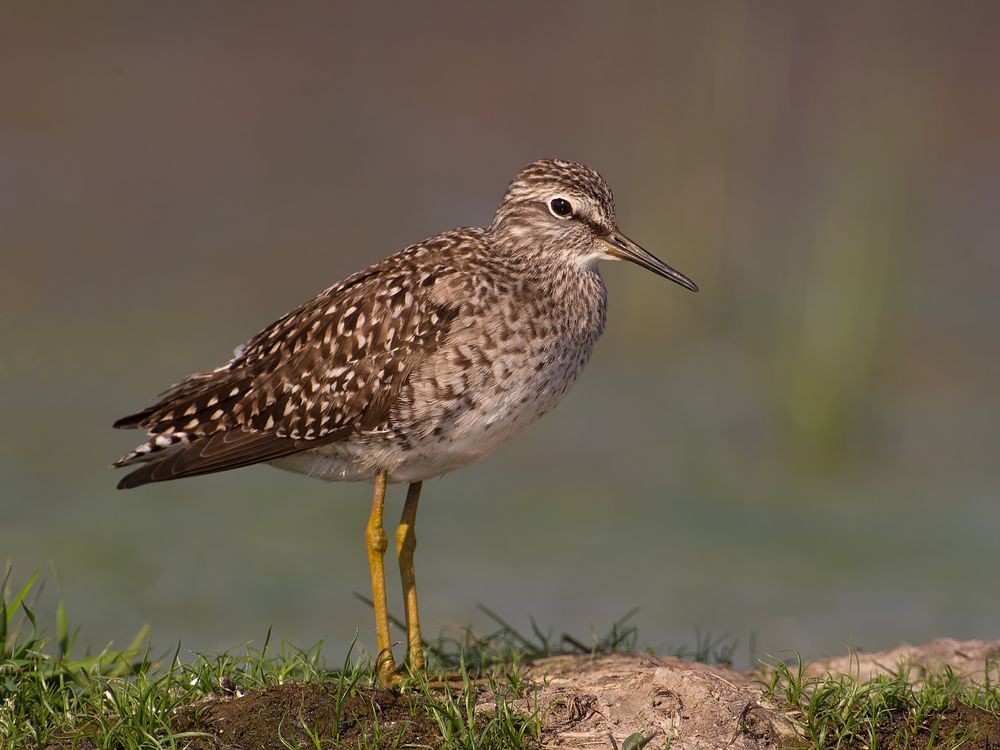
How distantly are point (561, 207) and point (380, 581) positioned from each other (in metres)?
2.10

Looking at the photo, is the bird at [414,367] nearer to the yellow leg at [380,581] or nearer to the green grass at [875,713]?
the yellow leg at [380,581]

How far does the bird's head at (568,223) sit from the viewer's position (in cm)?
766

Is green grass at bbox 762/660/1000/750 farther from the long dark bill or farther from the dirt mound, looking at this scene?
the long dark bill

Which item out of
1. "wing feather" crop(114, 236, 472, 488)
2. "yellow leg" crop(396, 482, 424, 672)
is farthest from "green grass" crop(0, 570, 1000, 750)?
"wing feather" crop(114, 236, 472, 488)

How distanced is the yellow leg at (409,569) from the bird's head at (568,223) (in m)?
1.38

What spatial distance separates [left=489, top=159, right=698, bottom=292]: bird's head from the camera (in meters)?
7.66

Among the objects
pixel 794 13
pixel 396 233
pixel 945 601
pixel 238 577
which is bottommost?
pixel 238 577

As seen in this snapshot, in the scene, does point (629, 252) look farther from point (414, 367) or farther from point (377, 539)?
point (377, 539)

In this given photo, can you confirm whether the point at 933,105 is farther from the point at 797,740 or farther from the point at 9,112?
the point at 797,740

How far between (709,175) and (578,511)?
3.93m

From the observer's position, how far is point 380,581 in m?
7.32

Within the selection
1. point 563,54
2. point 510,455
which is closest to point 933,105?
point 563,54

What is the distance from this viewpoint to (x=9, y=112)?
17.5 meters

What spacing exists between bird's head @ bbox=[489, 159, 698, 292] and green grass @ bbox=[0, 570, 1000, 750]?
208 centimetres
